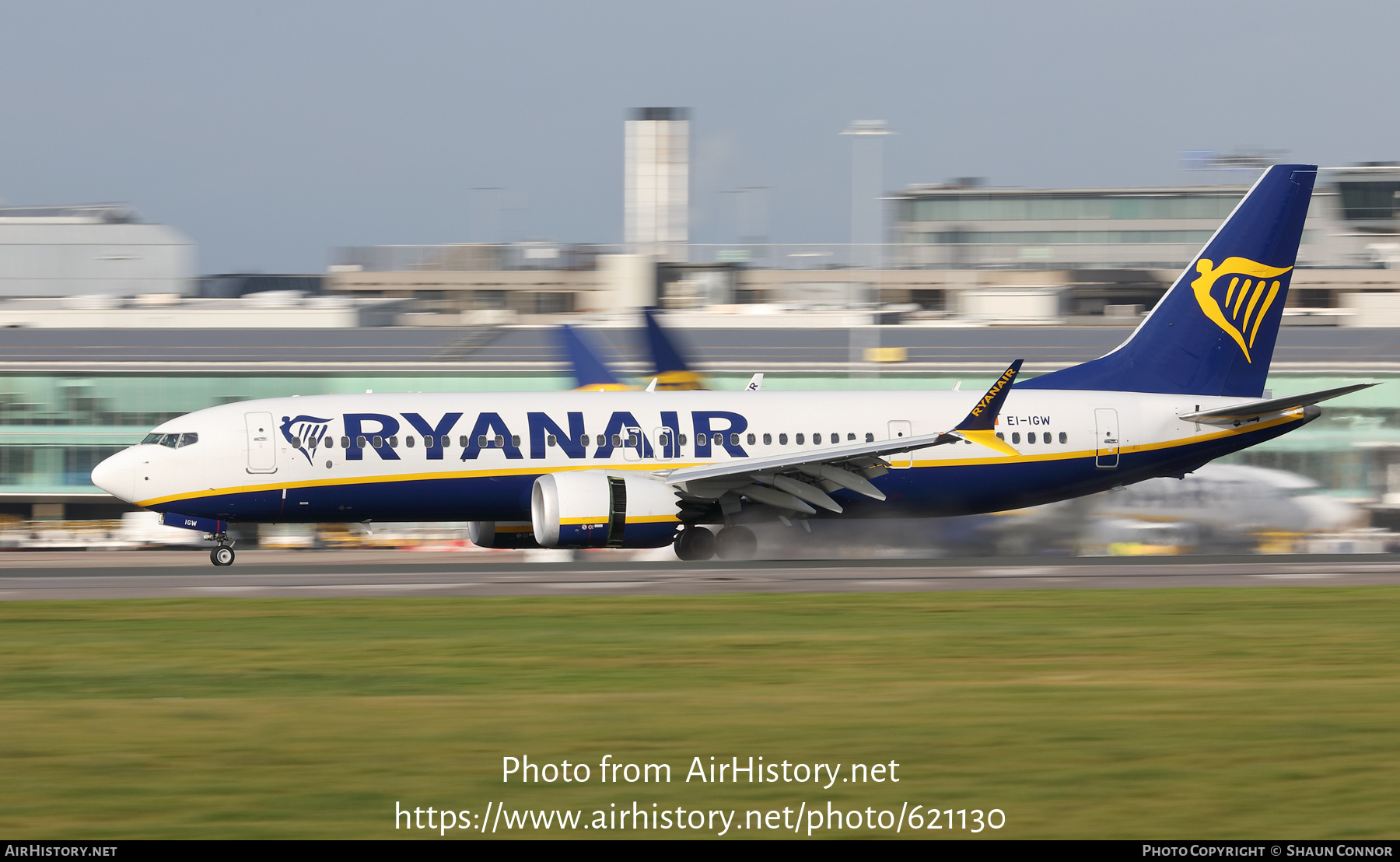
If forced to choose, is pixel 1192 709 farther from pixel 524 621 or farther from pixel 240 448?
pixel 240 448

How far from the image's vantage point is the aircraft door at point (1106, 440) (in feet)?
110

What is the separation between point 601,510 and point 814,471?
4.46 m

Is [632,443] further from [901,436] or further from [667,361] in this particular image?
[667,361]

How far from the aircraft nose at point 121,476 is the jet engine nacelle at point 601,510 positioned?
8025 millimetres

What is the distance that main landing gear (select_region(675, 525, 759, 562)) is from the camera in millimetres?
31641

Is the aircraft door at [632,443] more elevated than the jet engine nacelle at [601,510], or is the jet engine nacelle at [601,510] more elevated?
the aircraft door at [632,443]

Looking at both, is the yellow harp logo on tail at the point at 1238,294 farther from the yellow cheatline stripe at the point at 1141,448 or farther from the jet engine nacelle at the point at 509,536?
the jet engine nacelle at the point at 509,536

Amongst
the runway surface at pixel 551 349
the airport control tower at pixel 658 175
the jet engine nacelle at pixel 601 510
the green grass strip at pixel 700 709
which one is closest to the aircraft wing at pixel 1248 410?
the green grass strip at pixel 700 709

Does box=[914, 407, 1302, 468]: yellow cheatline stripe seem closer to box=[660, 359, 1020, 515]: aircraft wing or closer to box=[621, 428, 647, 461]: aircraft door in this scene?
box=[660, 359, 1020, 515]: aircraft wing

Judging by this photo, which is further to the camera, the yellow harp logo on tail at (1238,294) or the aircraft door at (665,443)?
the yellow harp logo on tail at (1238,294)

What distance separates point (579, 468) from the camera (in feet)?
102

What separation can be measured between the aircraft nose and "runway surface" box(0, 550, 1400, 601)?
5.06ft

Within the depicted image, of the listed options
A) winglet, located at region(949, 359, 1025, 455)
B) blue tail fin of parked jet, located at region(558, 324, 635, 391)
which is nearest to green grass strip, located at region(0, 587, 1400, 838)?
winglet, located at region(949, 359, 1025, 455)

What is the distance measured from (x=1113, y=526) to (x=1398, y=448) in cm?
1660
